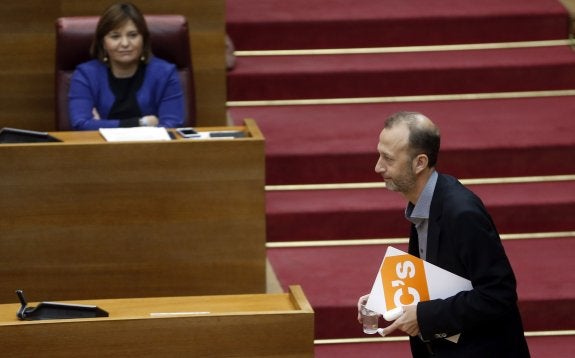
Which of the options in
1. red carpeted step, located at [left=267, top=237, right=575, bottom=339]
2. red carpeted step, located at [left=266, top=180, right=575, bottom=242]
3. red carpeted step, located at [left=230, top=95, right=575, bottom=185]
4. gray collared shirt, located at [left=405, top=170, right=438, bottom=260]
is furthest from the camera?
red carpeted step, located at [left=230, top=95, right=575, bottom=185]

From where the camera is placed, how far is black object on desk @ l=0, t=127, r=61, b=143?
3459mm

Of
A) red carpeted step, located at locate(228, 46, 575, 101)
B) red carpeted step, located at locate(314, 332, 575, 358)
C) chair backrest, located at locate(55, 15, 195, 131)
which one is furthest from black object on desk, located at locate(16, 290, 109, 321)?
red carpeted step, located at locate(228, 46, 575, 101)

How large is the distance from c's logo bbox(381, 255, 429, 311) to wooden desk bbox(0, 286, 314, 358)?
280mm

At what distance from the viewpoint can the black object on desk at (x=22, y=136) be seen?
11.3ft

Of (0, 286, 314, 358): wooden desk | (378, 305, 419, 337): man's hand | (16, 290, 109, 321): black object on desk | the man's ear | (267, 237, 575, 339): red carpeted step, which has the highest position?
the man's ear

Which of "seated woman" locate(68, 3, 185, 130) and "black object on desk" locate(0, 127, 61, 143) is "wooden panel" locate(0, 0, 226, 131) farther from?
"black object on desk" locate(0, 127, 61, 143)

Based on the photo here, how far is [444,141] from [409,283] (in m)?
1.84

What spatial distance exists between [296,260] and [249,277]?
0.34 m

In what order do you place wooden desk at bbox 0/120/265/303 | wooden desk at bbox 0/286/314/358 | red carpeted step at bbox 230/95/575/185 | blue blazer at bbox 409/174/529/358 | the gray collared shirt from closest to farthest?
blue blazer at bbox 409/174/529/358 → the gray collared shirt → wooden desk at bbox 0/286/314/358 → wooden desk at bbox 0/120/265/303 → red carpeted step at bbox 230/95/575/185

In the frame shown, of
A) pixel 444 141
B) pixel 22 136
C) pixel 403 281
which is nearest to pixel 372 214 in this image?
pixel 444 141

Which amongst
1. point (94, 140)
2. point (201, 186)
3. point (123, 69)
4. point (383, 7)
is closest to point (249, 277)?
point (201, 186)

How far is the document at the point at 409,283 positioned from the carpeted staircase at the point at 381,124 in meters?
1.10

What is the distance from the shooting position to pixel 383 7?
475 cm

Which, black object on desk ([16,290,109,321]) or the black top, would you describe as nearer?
black object on desk ([16,290,109,321])
